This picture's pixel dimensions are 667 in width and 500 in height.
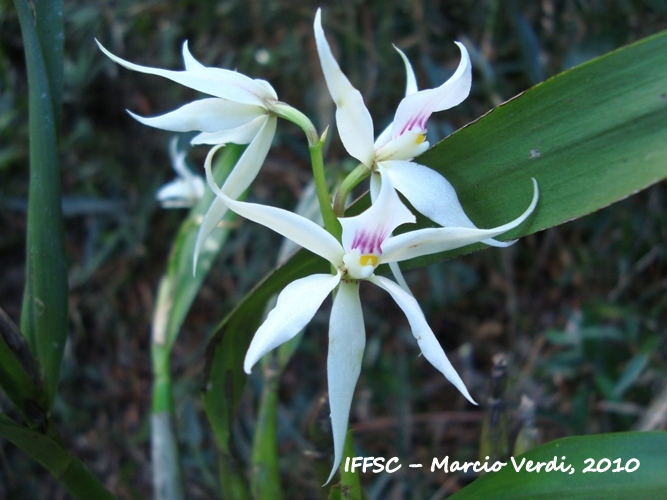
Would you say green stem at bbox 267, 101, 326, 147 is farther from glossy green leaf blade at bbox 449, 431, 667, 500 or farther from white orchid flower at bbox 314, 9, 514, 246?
glossy green leaf blade at bbox 449, 431, 667, 500

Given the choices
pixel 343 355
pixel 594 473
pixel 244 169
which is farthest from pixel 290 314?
pixel 594 473

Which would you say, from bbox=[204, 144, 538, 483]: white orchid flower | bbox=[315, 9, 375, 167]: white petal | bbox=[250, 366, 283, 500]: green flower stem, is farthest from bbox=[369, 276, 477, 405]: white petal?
bbox=[250, 366, 283, 500]: green flower stem

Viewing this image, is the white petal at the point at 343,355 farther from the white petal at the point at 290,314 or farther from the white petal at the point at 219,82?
the white petal at the point at 219,82

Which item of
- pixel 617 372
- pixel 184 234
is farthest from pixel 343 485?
pixel 617 372

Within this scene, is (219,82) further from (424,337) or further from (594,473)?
(594,473)

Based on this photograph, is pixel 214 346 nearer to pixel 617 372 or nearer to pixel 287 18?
pixel 617 372

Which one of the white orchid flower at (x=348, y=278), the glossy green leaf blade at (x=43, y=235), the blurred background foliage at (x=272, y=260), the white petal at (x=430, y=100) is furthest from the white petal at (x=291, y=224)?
the blurred background foliage at (x=272, y=260)

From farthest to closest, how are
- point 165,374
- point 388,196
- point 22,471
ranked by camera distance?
point 22,471, point 165,374, point 388,196
